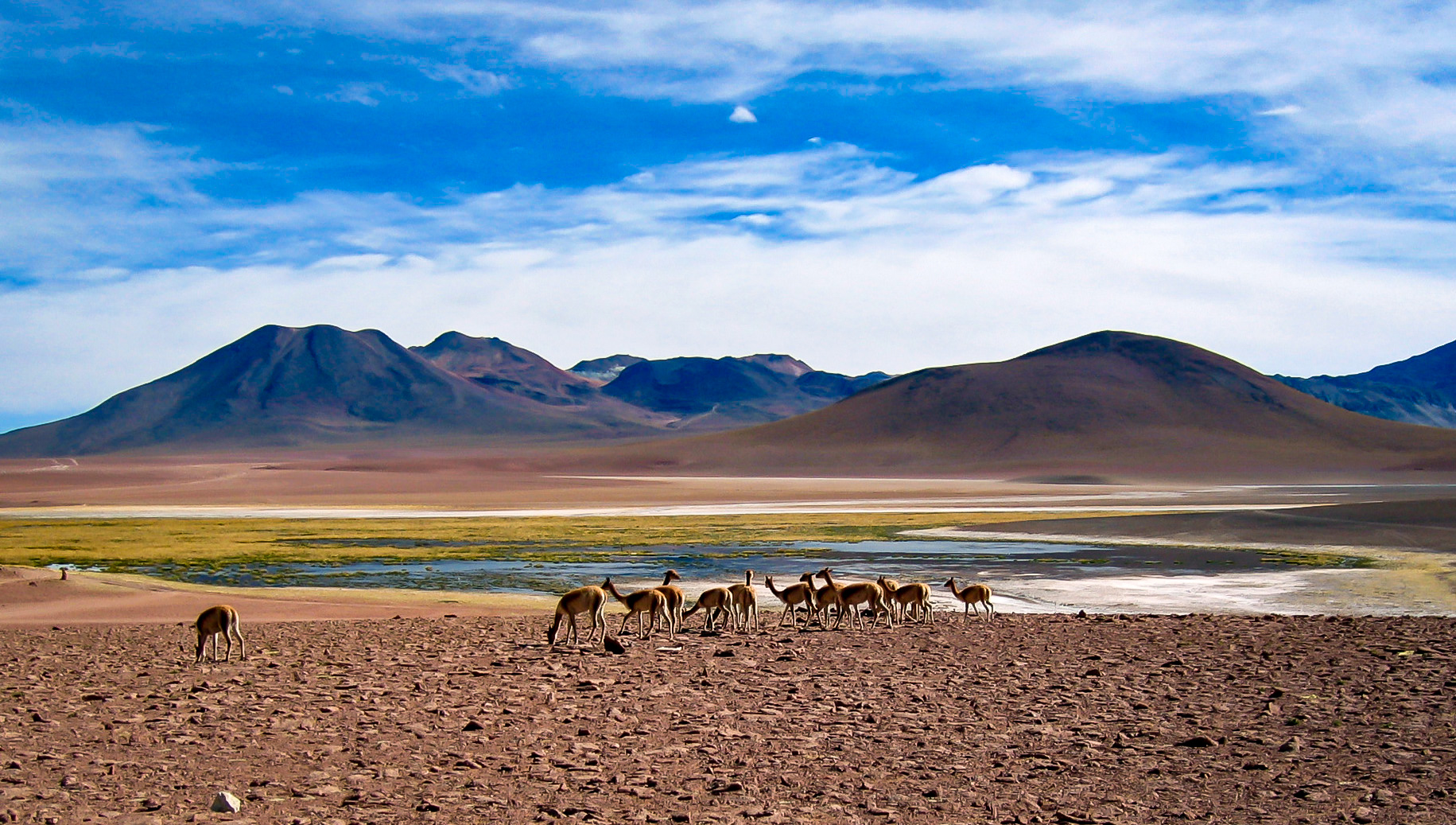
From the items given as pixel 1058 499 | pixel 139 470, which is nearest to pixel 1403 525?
pixel 1058 499

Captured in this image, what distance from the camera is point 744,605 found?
50.6 feet

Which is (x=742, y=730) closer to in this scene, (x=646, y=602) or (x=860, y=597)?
(x=646, y=602)

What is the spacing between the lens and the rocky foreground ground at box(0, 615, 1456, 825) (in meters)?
7.09

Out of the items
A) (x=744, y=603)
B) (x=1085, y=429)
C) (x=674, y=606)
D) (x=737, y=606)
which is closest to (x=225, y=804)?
(x=674, y=606)

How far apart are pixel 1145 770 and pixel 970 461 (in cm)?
12487

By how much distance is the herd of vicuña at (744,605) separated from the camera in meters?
14.0

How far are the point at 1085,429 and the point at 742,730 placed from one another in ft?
453

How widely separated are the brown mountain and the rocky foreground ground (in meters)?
104

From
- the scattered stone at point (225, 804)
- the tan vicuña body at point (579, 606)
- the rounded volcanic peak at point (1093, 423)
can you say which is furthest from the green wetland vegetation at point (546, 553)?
the rounded volcanic peak at point (1093, 423)

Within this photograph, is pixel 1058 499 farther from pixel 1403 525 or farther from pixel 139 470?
pixel 139 470

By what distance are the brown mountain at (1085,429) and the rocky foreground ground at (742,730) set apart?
341 ft

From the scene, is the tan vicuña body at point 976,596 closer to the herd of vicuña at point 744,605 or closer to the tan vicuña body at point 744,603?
the herd of vicuña at point 744,605

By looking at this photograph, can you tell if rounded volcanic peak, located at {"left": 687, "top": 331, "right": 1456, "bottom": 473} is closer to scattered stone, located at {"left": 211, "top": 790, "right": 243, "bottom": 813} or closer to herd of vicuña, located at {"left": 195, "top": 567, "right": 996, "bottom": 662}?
herd of vicuña, located at {"left": 195, "top": 567, "right": 996, "bottom": 662}

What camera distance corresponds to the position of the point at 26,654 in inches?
512
